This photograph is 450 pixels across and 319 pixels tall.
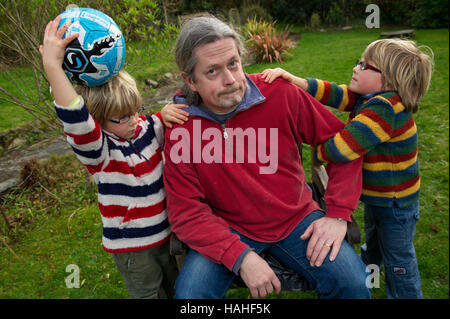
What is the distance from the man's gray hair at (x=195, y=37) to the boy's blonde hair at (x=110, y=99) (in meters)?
0.37

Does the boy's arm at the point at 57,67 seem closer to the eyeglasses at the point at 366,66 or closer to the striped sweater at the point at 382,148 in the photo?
the striped sweater at the point at 382,148

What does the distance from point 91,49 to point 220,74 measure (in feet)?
2.36

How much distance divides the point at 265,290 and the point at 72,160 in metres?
4.20

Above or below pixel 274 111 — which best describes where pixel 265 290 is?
below

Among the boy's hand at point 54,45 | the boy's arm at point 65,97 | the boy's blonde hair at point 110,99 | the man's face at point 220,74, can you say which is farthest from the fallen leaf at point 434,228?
the boy's hand at point 54,45

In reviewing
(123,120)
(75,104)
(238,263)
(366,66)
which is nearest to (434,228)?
(366,66)

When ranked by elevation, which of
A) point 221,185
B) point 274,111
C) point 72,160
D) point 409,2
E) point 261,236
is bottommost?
point 72,160

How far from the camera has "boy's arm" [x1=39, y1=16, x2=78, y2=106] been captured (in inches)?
62.4

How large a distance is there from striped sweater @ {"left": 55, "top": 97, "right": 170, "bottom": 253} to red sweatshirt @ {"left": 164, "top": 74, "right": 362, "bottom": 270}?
3.7 inches

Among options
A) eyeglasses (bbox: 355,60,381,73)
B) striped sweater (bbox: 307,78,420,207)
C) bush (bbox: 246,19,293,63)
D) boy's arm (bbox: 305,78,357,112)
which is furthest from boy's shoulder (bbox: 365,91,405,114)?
bush (bbox: 246,19,293,63)

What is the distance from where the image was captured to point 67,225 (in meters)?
3.90

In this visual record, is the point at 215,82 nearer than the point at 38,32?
Yes

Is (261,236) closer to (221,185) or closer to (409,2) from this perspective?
(221,185)
